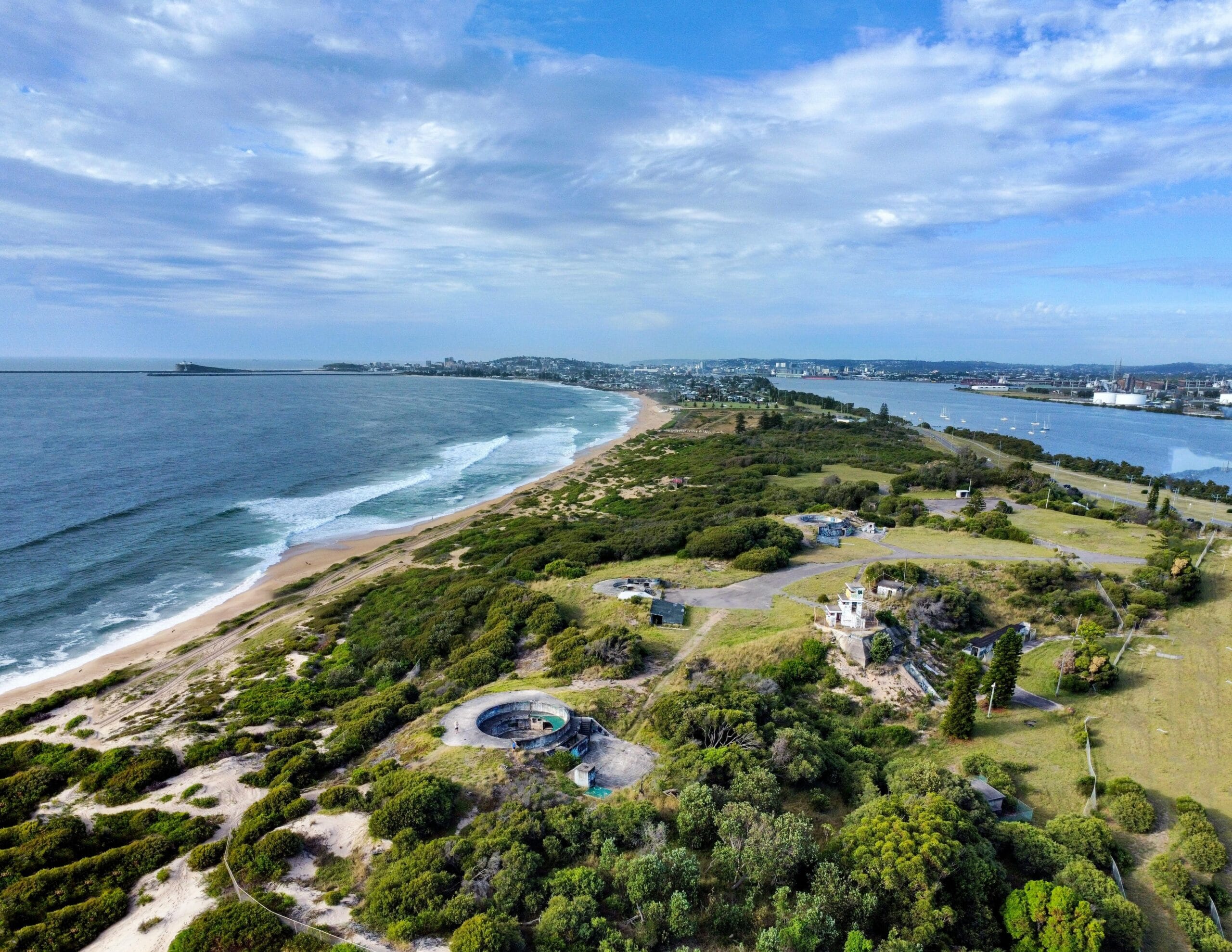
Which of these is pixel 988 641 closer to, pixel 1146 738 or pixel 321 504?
pixel 1146 738

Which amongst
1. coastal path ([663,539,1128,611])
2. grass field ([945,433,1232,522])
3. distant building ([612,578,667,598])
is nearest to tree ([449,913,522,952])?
distant building ([612,578,667,598])

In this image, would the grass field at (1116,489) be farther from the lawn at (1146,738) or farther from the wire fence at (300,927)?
the wire fence at (300,927)

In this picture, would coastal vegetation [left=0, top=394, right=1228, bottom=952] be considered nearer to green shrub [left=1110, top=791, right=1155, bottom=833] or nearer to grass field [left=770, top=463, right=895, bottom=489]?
green shrub [left=1110, top=791, right=1155, bottom=833]

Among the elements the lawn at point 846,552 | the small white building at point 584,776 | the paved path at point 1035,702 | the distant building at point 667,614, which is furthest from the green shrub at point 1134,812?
the lawn at point 846,552

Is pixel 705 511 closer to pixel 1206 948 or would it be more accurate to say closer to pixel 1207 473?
pixel 1206 948

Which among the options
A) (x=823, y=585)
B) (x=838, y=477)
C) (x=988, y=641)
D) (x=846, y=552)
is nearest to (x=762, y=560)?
(x=823, y=585)

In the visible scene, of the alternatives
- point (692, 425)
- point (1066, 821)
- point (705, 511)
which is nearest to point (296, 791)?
point (1066, 821)
